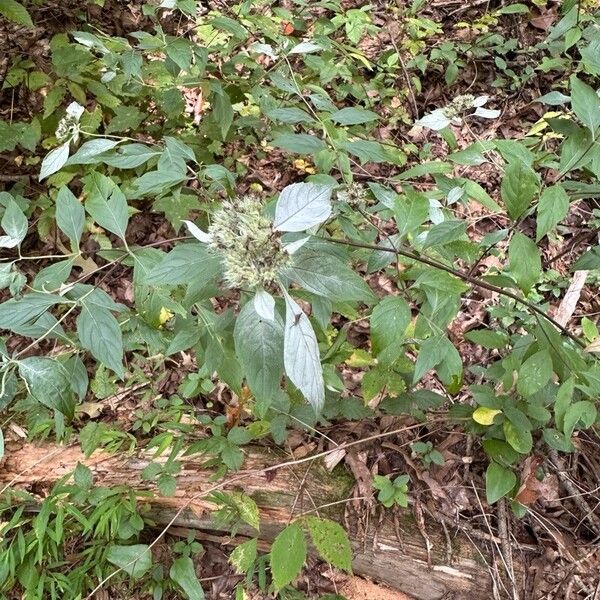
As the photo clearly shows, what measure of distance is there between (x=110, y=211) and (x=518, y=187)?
1081 mm

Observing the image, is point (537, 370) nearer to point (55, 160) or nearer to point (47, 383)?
point (47, 383)

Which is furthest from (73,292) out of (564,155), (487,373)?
(487,373)

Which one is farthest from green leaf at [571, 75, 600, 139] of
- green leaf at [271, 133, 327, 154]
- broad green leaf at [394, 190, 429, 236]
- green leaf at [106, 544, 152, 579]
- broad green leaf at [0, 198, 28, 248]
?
green leaf at [106, 544, 152, 579]

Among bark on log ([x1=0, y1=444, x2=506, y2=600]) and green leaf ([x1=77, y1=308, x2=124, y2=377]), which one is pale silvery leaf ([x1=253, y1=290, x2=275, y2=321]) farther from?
bark on log ([x1=0, y1=444, x2=506, y2=600])

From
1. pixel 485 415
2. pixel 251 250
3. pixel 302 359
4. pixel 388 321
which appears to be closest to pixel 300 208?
pixel 251 250

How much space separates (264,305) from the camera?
1034mm

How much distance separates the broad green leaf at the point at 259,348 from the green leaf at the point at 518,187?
699mm

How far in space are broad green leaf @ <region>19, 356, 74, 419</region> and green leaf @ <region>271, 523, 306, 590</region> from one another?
1.04 metres

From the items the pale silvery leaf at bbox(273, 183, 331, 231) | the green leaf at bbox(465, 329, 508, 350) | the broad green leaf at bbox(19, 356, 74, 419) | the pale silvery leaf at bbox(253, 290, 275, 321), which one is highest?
the pale silvery leaf at bbox(273, 183, 331, 231)

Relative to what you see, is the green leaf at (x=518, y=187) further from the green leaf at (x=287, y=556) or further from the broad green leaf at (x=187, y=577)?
the broad green leaf at (x=187, y=577)

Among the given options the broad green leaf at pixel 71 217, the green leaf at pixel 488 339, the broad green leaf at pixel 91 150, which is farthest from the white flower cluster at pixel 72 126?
the green leaf at pixel 488 339

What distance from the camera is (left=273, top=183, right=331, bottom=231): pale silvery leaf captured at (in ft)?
3.44

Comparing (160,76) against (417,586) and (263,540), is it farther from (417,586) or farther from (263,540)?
(417,586)

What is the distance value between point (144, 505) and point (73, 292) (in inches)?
58.7
